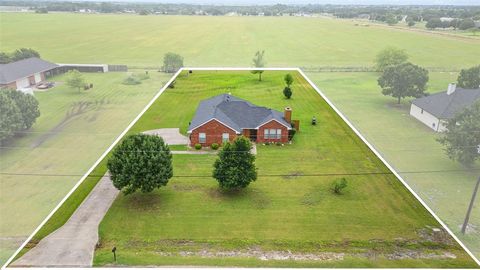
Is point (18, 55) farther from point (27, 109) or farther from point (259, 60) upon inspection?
point (259, 60)

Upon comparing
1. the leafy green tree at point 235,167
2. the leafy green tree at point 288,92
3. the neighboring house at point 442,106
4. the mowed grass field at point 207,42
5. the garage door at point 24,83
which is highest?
the mowed grass field at point 207,42

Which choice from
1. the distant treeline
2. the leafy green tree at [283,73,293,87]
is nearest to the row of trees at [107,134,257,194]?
the distant treeline

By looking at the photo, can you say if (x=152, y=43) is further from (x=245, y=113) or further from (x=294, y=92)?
(x=294, y=92)

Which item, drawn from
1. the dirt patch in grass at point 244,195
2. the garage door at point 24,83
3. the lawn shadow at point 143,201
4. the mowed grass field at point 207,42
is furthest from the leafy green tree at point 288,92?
the garage door at point 24,83

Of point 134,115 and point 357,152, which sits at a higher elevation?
point 134,115

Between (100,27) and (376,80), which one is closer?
(376,80)

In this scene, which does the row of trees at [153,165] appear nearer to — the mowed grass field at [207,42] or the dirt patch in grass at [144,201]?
the dirt patch in grass at [144,201]

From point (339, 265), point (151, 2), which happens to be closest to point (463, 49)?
point (339, 265)
